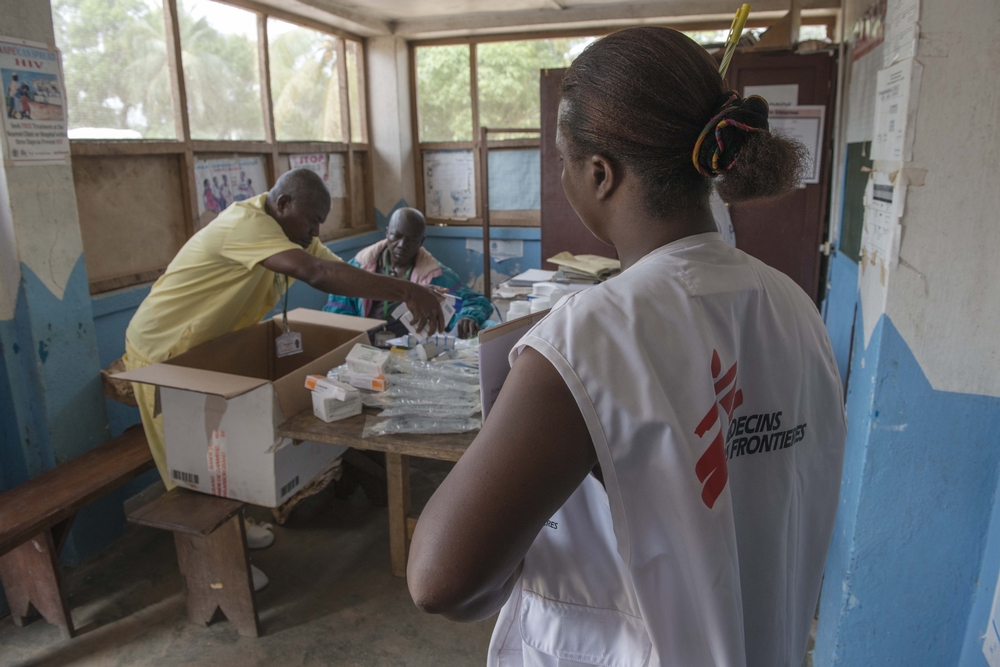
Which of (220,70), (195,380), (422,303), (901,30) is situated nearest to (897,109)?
(901,30)

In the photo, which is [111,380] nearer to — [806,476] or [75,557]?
[75,557]

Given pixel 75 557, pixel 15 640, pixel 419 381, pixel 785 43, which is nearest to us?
pixel 419 381

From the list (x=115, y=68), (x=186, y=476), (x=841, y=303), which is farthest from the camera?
(x=115, y=68)

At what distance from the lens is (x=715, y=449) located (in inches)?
27.8

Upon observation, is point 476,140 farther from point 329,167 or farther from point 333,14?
point 333,14

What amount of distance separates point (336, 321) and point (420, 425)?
0.96 metres

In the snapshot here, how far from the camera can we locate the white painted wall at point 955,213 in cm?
143

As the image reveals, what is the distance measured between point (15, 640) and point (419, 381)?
1.70m

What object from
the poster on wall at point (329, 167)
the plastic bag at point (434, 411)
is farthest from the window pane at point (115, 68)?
the plastic bag at point (434, 411)

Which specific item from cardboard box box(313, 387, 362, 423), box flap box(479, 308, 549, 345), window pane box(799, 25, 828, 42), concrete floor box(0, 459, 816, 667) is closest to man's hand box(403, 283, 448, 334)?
cardboard box box(313, 387, 362, 423)

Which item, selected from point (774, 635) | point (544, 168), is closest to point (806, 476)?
point (774, 635)

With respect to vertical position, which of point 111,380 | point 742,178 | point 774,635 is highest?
point 742,178

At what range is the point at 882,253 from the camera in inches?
65.6

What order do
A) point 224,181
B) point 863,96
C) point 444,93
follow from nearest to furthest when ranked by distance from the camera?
point 863,96
point 224,181
point 444,93
